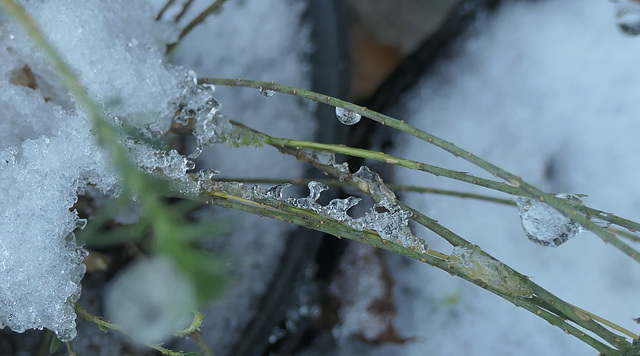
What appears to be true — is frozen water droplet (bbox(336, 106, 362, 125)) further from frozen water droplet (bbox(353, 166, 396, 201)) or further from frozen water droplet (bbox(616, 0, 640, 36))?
frozen water droplet (bbox(616, 0, 640, 36))

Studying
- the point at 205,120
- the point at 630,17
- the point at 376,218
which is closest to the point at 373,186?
the point at 376,218

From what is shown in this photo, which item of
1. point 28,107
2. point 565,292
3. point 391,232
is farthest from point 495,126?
point 28,107

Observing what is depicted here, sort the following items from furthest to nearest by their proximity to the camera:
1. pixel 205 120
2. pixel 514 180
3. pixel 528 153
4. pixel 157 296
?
pixel 528 153 < pixel 205 120 < pixel 514 180 < pixel 157 296

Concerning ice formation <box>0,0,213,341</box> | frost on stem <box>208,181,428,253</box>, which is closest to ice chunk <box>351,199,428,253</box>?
frost on stem <box>208,181,428,253</box>

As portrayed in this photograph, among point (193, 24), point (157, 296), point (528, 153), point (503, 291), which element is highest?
point (528, 153)

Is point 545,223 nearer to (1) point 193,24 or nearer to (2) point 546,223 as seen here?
(2) point 546,223
